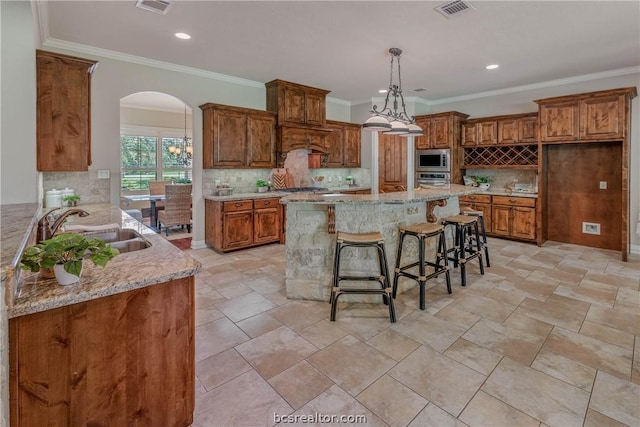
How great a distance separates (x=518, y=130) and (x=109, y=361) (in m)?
6.57

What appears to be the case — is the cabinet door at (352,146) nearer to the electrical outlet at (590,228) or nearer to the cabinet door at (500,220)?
the cabinet door at (500,220)

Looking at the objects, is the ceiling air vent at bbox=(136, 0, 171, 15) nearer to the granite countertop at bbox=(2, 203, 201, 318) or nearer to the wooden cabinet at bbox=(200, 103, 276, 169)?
the wooden cabinet at bbox=(200, 103, 276, 169)

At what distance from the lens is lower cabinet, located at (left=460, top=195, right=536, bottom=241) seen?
571 cm

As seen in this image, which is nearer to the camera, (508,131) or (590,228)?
(590,228)

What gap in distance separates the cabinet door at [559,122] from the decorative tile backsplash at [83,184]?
6586 mm

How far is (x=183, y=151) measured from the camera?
9375 mm

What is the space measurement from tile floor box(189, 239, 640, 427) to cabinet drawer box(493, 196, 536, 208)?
1.91m

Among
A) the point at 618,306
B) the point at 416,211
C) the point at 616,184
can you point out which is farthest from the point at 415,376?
the point at 616,184

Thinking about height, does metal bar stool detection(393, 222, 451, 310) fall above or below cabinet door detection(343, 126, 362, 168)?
below

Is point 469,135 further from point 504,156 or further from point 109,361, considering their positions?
point 109,361

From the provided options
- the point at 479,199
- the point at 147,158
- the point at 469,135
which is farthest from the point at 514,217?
the point at 147,158

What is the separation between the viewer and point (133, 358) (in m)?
1.47

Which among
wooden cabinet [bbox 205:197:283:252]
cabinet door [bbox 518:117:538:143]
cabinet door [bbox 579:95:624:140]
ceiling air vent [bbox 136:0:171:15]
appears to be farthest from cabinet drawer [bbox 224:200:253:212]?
cabinet door [bbox 579:95:624:140]

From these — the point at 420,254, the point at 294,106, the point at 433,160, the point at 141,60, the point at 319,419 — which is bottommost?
the point at 319,419
